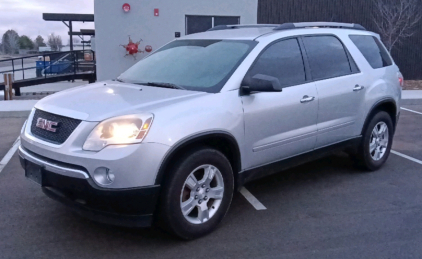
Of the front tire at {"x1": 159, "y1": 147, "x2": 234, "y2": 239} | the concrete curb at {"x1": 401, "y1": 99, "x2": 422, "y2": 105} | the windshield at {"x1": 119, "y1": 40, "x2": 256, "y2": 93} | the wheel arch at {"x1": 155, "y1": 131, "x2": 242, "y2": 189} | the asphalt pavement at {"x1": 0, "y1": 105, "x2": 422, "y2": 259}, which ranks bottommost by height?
the asphalt pavement at {"x1": 0, "y1": 105, "x2": 422, "y2": 259}

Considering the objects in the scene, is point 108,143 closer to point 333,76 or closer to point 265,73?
point 265,73

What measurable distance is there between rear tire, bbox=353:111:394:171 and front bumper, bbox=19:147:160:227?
3290 mm

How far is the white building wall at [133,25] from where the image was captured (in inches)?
563

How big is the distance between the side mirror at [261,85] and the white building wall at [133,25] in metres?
10.5

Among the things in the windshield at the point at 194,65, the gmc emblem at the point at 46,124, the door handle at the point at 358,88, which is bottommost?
the gmc emblem at the point at 46,124

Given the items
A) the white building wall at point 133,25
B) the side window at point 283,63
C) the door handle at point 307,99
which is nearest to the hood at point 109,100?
the side window at point 283,63

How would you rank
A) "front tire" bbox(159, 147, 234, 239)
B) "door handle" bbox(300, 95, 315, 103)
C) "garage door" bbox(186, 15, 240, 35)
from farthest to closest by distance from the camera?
1. "garage door" bbox(186, 15, 240, 35)
2. "door handle" bbox(300, 95, 315, 103)
3. "front tire" bbox(159, 147, 234, 239)

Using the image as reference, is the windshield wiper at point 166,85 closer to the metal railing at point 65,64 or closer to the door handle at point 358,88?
the door handle at point 358,88

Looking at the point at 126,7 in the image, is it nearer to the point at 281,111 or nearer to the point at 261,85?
the point at 281,111

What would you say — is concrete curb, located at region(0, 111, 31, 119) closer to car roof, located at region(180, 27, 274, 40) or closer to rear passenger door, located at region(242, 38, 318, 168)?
car roof, located at region(180, 27, 274, 40)

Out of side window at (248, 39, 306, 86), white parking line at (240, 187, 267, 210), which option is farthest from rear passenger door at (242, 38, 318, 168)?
white parking line at (240, 187, 267, 210)

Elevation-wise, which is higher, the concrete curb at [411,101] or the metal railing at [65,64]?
the metal railing at [65,64]

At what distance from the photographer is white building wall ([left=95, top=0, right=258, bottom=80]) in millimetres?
14289

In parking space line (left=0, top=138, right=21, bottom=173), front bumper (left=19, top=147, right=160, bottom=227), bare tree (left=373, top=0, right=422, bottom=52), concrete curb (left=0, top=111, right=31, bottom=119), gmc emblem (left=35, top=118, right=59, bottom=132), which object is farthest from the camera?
bare tree (left=373, top=0, right=422, bottom=52)
